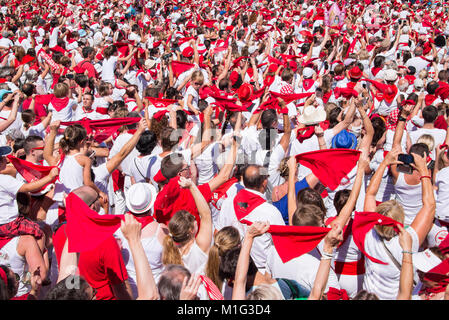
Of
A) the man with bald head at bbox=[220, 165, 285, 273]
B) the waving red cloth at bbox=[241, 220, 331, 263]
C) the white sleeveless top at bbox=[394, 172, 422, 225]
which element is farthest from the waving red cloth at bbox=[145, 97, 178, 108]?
the waving red cloth at bbox=[241, 220, 331, 263]

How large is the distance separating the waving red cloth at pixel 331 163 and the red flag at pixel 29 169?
254cm

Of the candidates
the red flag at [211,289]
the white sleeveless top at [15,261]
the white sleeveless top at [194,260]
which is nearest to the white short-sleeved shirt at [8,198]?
the white sleeveless top at [15,261]

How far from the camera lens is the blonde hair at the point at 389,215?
3.43 m

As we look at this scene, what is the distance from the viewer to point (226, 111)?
6840 millimetres

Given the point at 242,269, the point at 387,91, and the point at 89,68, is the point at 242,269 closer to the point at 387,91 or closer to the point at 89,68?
the point at 387,91

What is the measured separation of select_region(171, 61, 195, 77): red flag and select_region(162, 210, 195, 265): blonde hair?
20.1 ft

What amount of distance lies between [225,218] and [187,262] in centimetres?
100

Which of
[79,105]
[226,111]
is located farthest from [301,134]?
[79,105]

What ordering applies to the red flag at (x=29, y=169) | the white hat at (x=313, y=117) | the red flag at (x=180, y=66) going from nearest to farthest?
the red flag at (x=29, y=169), the white hat at (x=313, y=117), the red flag at (x=180, y=66)

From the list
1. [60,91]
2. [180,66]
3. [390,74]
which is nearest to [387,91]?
[390,74]

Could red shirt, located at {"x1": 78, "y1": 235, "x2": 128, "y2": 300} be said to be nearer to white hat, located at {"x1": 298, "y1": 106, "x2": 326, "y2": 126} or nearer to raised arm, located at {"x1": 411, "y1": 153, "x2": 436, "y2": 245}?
raised arm, located at {"x1": 411, "y1": 153, "x2": 436, "y2": 245}

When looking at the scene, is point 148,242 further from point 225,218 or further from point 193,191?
point 225,218

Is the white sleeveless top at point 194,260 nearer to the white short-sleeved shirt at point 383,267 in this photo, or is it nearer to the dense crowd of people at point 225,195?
the dense crowd of people at point 225,195

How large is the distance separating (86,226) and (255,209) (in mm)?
1488
